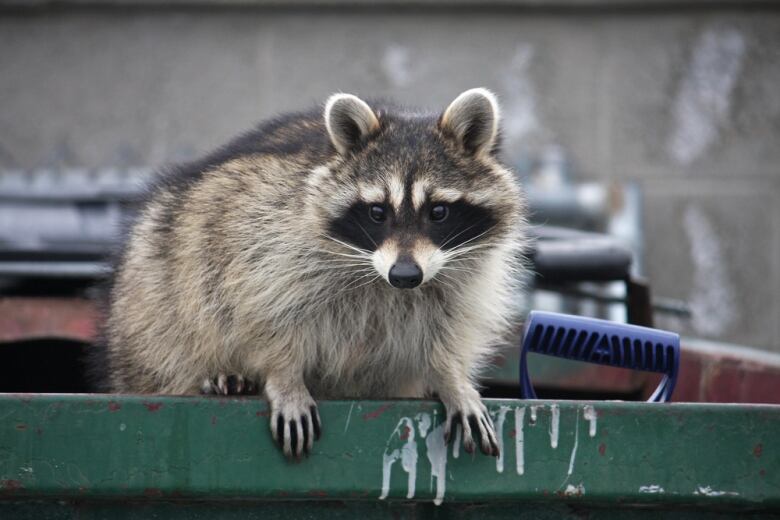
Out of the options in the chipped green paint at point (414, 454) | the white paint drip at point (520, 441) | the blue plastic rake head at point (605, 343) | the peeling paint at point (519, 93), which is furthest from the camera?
the peeling paint at point (519, 93)

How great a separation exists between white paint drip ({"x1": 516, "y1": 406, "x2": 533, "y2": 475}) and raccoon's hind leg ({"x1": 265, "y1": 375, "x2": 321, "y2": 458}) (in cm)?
35

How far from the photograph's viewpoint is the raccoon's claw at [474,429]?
2041 mm

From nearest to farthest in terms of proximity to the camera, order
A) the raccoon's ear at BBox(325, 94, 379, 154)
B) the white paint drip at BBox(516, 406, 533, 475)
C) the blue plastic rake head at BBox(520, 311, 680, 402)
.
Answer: the white paint drip at BBox(516, 406, 533, 475)
the blue plastic rake head at BBox(520, 311, 680, 402)
the raccoon's ear at BBox(325, 94, 379, 154)

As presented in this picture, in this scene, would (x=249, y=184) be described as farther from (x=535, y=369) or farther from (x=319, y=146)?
(x=535, y=369)

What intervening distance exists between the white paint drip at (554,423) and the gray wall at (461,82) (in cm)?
432

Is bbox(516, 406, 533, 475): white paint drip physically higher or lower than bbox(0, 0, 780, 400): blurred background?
lower

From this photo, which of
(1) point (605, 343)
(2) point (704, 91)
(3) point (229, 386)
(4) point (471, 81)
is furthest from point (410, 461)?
(2) point (704, 91)

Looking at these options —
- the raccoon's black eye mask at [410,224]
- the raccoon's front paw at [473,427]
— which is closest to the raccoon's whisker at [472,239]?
the raccoon's black eye mask at [410,224]

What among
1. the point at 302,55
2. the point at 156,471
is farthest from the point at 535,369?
the point at 302,55

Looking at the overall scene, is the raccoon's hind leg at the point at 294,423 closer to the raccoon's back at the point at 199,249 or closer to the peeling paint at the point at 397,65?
the raccoon's back at the point at 199,249

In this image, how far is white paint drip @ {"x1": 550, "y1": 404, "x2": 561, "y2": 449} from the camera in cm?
201

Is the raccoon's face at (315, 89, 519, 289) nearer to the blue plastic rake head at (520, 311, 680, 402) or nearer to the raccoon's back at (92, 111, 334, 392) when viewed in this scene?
the raccoon's back at (92, 111, 334, 392)

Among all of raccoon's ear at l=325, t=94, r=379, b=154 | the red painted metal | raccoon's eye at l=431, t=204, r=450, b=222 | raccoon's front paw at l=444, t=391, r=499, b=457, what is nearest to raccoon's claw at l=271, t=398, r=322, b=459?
raccoon's front paw at l=444, t=391, r=499, b=457

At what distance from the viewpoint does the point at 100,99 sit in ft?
20.6
